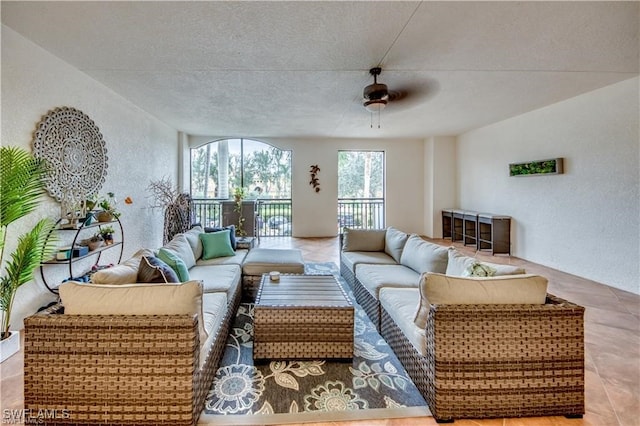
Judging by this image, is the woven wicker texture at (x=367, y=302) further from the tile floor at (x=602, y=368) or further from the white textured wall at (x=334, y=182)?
the white textured wall at (x=334, y=182)

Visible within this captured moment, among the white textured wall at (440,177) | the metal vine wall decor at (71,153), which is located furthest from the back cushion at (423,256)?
the white textured wall at (440,177)

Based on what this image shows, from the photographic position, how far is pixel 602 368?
2.05 m

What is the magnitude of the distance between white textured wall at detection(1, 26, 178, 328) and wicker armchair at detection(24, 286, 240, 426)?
1.66 meters

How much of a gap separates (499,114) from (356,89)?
2.90 m

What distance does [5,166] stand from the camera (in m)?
2.08

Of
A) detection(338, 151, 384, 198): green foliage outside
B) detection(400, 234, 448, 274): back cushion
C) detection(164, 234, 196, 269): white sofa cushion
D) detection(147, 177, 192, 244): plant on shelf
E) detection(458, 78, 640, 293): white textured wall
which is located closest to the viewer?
detection(400, 234, 448, 274): back cushion

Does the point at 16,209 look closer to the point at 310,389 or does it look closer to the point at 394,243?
the point at 310,389

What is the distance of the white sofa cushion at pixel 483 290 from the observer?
1590mm

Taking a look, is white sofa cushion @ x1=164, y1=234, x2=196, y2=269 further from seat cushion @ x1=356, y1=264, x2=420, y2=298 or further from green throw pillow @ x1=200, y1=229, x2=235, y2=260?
seat cushion @ x1=356, y1=264, x2=420, y2=298

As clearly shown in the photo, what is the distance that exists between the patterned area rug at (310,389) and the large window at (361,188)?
18.7 feet

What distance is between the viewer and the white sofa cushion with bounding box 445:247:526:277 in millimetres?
1828

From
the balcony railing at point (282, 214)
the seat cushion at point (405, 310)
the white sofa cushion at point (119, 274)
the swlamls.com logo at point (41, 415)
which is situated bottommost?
the swlamls.com logo at point (41, 415)

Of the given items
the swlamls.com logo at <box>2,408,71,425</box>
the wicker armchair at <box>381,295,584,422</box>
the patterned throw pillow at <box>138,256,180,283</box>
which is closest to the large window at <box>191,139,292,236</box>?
the patterned throw pillow at <box>138,256,180,283</box>

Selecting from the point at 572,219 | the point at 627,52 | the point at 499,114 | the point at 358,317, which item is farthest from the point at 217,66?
the point at 572,219
